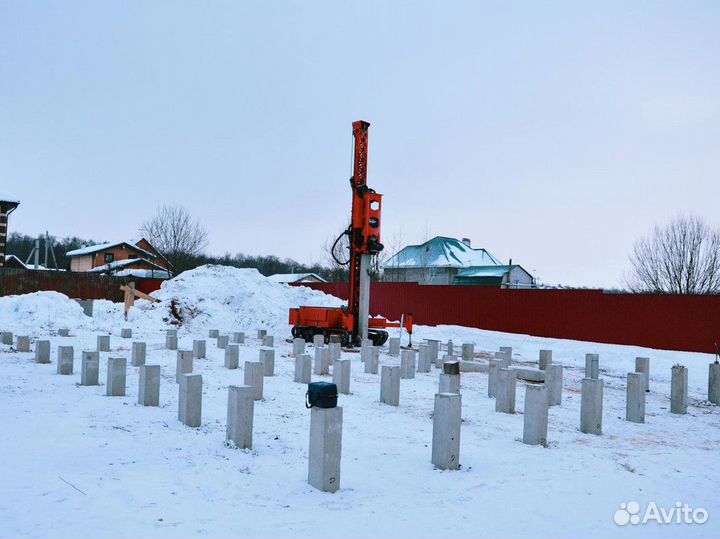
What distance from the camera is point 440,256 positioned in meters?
53.1

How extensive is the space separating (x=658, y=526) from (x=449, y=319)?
21592mm

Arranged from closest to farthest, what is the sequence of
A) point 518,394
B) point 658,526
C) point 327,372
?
point 658,526 → point 518,394 → point 327,372

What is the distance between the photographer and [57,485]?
5188mm

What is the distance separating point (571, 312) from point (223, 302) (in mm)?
15157

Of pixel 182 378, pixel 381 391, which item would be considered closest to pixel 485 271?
pixel 381 391

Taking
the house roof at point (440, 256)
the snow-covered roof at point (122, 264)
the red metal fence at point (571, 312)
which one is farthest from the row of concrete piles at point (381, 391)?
the snow-covered roof at point (122, 264)

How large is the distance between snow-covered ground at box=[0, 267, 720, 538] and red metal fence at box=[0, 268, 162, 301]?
24.0 meters

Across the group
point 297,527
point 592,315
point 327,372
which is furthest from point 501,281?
point 297,527

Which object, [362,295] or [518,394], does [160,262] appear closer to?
[362,295]

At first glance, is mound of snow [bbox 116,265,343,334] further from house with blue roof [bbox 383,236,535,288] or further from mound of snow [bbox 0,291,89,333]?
house with blue roof [bbox 383,236,535,288]

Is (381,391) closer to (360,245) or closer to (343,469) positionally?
(343,469)

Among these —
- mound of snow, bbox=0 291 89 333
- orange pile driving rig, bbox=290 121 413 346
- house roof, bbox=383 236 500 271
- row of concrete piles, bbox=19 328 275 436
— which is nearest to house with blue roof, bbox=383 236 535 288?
house roof, bbox=383 236 500 271

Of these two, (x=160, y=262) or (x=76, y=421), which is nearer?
(x=76, y=421)

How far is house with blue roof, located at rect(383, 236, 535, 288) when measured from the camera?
5038 centimetres
